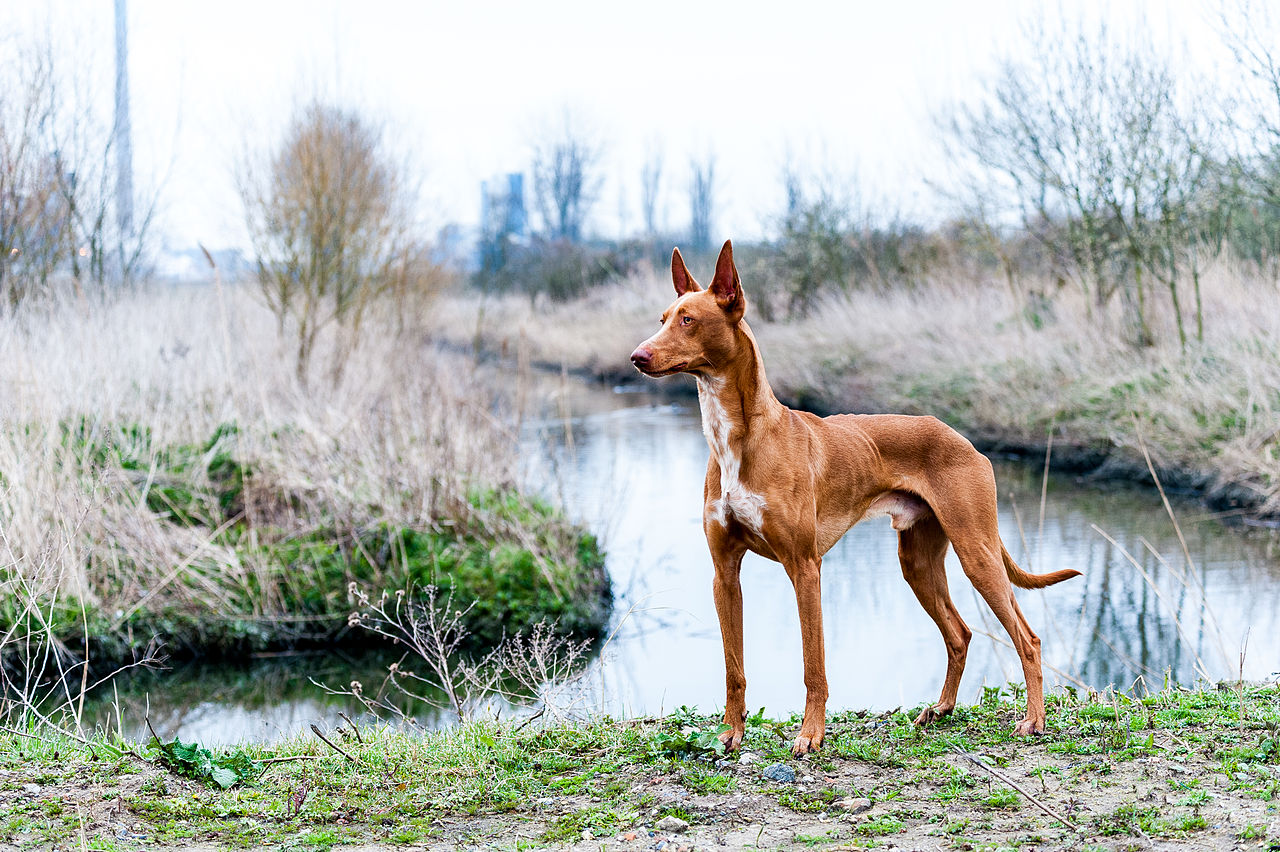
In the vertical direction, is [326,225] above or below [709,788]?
above

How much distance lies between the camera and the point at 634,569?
363 inches

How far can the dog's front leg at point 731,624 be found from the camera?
11.3 ft

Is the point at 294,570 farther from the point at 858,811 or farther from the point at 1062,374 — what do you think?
the point at 1062,374

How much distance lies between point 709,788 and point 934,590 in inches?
44.4

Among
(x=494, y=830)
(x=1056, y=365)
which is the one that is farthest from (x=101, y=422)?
(x=1056, y=365)

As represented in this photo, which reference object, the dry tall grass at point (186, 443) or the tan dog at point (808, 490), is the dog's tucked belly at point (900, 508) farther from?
the dry tall grass at point (186, 443)

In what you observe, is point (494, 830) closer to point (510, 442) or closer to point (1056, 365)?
point (510, 442)

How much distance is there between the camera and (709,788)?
3271 millimetres

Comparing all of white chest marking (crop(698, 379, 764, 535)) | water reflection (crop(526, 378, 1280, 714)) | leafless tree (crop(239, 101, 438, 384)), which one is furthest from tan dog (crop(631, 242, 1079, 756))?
leafless tree (crop(239, 101, 438, 384))

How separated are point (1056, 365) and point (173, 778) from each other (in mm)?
12781

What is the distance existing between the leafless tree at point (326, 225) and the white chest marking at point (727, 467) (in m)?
9.37

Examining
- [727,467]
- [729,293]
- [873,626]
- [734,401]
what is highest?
[729,293]

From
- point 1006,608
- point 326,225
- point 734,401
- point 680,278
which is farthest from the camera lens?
point 326,225

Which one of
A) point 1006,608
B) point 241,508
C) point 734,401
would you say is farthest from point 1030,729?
point 241,508
